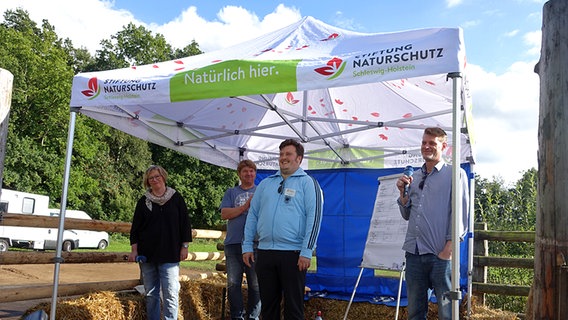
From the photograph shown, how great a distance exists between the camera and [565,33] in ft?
7.04

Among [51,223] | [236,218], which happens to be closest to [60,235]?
[51,223]

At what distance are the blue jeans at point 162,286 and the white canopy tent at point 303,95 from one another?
3.54 ft

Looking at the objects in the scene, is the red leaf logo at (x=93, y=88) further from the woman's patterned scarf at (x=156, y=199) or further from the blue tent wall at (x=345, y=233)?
the blue tent wall at (x=345, y=233)

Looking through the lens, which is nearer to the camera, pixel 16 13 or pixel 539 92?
pixel 539 92

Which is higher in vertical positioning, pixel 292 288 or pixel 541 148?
pixel 541 148

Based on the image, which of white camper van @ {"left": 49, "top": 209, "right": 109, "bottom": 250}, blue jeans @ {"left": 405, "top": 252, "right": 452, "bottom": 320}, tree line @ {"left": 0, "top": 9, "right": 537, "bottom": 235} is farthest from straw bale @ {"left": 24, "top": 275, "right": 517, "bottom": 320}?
tree line @ {"left": 0, "top": 9, "right": 537, "bottom": 235}

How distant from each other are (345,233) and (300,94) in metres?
2.31

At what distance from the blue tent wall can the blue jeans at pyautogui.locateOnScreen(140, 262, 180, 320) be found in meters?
3.04

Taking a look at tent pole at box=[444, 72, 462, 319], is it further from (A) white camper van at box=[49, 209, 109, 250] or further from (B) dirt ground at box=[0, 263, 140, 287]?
(A) white camper van at box=[49, 209, 109, 250]

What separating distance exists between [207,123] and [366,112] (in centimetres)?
215

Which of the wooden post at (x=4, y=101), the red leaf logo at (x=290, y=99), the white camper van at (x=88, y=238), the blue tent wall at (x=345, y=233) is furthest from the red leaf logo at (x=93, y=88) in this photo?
the white camper van at (x=88, y=238)

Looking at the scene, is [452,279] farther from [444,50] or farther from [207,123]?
[207,123]

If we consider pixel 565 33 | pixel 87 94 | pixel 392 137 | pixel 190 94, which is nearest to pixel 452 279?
pixel 565 33

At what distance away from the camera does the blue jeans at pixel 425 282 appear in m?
3.84
